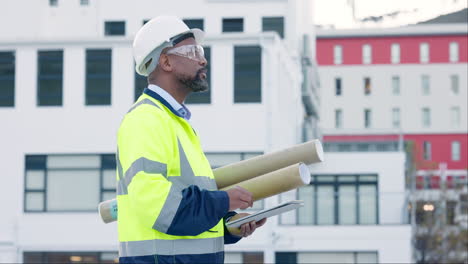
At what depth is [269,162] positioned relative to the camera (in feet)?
13.6

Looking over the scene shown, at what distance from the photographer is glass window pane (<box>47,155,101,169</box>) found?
37.7m

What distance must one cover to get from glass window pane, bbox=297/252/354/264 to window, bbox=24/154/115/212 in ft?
22.1

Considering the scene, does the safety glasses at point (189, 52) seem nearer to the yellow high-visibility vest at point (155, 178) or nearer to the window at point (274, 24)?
the yellow high-visibility vest at point (155, 178)

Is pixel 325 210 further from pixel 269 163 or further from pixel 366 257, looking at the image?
pixel 269 163

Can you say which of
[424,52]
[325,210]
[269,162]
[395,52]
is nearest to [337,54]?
[395,52]

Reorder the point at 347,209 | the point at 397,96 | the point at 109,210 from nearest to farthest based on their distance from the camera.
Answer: the point at 109,210, the point at 347,209, the point at 397,96

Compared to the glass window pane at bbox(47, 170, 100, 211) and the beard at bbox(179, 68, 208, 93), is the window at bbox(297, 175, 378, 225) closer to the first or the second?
the glass window pane at bbox(47, 170, 100, 211)

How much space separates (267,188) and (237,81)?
33.3m

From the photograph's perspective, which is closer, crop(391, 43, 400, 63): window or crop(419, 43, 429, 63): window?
crop(419, 43, 429, 63): window

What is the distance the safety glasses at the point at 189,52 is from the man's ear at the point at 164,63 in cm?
2

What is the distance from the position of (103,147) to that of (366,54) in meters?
58.6

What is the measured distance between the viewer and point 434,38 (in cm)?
9256

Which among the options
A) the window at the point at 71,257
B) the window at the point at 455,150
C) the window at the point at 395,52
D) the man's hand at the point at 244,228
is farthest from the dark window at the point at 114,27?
the window at the point at 455,150

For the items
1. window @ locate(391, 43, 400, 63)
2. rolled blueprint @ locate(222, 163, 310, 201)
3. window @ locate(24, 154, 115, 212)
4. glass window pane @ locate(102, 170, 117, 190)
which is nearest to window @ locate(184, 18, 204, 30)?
window @ locate(24, 154, 115, 212)
